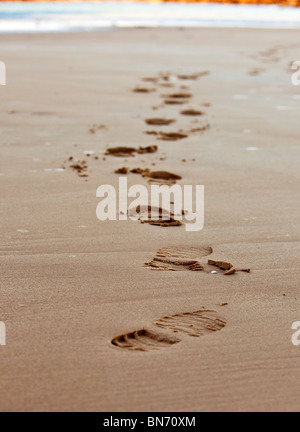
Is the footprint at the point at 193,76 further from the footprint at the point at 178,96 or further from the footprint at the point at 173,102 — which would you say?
the footprint at the point at 173,102

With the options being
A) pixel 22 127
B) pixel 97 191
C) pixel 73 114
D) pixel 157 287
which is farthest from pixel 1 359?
pixel 73 114

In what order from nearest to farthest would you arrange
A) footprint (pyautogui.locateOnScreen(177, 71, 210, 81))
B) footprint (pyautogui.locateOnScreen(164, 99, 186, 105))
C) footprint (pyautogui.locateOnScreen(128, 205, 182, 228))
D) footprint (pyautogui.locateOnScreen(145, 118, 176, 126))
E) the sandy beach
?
the sandy beach → footprint (pyautogui.locateOnScreen(128, 205, 182, 228)) → footprint (pyautogui.locateOnScreen(145, 118, 176, 126)) → footprint (pyautogui.locateOnScreen(164, 99, 186, 105)) → footprint (pyautogui.locateOnScreen(177, 71, 210, 81))

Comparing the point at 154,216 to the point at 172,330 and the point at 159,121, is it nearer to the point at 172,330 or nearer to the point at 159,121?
the point at 172,330

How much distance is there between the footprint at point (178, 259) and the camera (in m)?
2.54

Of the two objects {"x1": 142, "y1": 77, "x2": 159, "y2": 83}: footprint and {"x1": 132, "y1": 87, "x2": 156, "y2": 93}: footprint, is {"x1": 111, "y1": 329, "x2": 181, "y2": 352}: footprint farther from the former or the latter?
{"x1": 142, "y1": 77, "x2": 159, "y2": 83}: footprint

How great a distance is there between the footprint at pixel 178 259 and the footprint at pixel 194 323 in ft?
1.17

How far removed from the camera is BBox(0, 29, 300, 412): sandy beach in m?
1.83

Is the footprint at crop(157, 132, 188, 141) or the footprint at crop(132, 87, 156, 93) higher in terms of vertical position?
the footprint at crop(132, 87, 156, 93)

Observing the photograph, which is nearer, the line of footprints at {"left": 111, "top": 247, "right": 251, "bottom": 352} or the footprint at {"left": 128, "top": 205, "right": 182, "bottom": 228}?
the line of footprints at {"left": 111, "top": 247, "right": 251, "bottom": 352}

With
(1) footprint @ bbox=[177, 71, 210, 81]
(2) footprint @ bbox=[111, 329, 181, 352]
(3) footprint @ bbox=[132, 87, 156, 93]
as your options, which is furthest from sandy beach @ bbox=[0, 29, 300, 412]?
(1) footprint @ bbox=[177, 71, 210, 81]

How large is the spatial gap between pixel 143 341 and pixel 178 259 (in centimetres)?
64

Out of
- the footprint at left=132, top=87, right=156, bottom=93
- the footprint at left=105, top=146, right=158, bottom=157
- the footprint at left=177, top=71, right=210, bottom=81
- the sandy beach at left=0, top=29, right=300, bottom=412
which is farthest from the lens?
the footprint at left=177, top=71, right=210, bottom=81

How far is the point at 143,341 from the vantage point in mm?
2031

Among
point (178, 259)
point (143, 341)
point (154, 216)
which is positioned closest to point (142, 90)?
point (154, 216)
